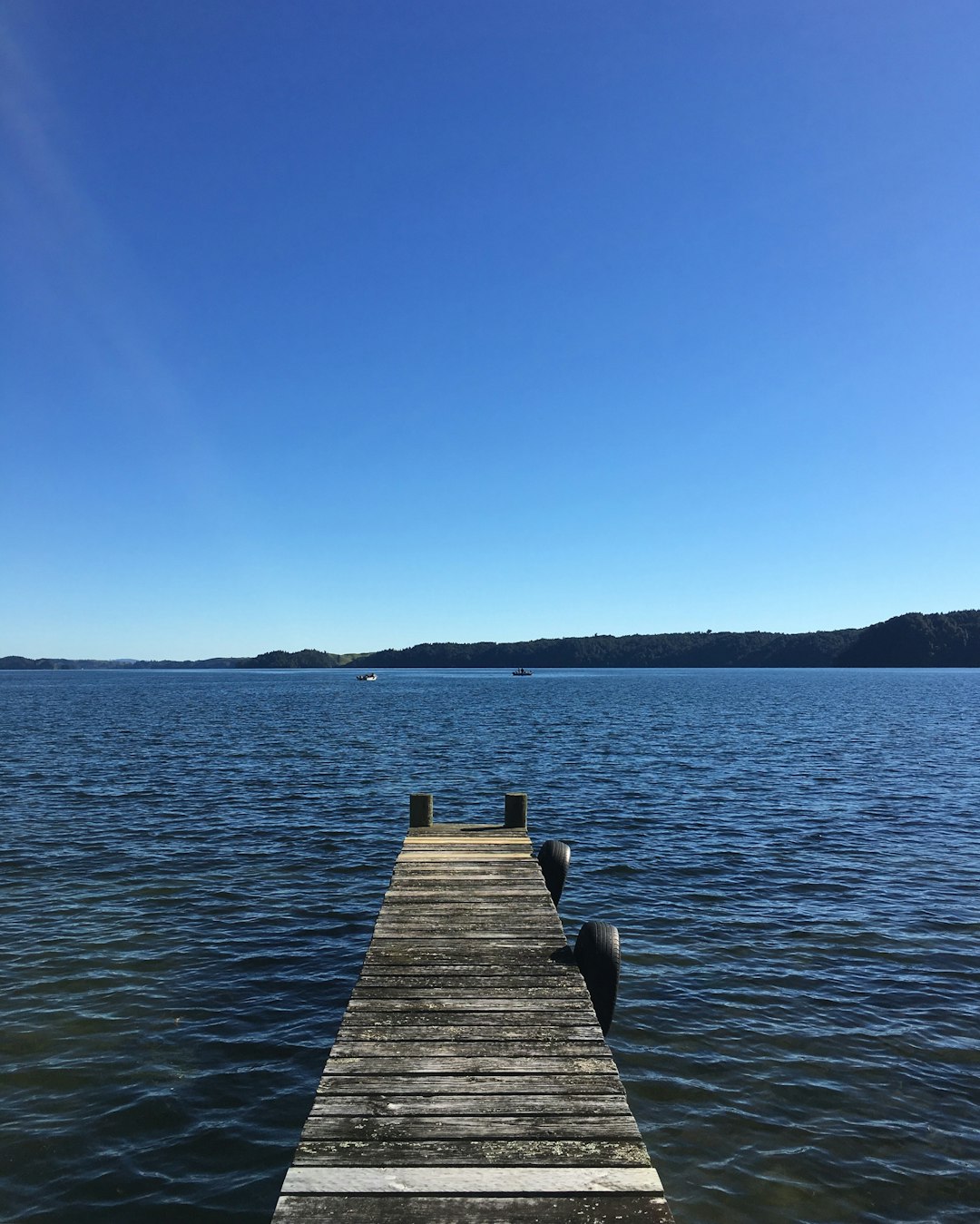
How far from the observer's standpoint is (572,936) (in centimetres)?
1292

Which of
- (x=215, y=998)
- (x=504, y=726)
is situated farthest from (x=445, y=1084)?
(x=504, y=726)

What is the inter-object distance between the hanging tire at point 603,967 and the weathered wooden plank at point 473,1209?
4.01 m

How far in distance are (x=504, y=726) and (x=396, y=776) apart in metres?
24.4

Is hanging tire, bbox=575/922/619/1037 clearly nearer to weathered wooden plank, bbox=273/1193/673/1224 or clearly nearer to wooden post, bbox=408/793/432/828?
weathered wooden plank, bbox=273/1193/673/1224

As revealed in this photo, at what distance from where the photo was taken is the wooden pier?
4.45 meters

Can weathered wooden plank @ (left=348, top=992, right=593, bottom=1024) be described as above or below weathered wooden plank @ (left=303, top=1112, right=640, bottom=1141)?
below

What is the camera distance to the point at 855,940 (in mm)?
12719

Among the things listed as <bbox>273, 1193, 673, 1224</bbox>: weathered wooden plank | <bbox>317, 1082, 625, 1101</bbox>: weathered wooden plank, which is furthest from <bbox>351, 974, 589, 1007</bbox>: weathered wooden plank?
<bbox>273, 1193, 673, 1224</bbox>: weathered wooden plank

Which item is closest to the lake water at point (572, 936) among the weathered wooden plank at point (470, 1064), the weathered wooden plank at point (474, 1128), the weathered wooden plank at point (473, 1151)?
the weathered wooden plank at point (470, 1064)

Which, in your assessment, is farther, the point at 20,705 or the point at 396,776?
the point at 20,705

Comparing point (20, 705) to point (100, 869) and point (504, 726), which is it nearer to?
point (504, 726)

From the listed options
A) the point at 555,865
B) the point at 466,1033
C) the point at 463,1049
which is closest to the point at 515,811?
the point at 555,865

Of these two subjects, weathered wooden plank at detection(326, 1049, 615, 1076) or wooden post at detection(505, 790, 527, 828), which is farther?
wooden post at detection(505, 790, 527, 828)

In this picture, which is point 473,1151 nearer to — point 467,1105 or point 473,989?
point 467,1105
